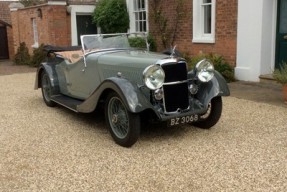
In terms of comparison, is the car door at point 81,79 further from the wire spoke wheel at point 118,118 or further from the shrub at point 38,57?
the shrub at point 38,57

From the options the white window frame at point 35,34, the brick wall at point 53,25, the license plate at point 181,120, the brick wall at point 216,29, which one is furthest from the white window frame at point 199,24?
the white window frame at point 35,34

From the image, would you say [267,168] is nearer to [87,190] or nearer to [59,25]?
[87,190]

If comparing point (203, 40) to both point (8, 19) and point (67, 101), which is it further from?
point (8, 19)

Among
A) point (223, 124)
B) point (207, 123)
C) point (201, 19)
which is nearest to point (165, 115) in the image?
point (207, 123)

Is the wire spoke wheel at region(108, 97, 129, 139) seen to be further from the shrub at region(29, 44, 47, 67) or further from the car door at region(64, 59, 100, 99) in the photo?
the shrub at region(29, 44, 47, 67)

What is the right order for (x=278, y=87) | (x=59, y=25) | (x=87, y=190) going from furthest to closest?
(x=59, y=25), (x=278, y=87), (x=87, y=190)

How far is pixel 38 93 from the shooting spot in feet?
30.8

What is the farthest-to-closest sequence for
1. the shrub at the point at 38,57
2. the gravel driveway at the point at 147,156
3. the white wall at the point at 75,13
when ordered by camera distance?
the shrub at the point at 38,57
the white wall at the point at 75,13
the gravel driveway at the point at 147,156

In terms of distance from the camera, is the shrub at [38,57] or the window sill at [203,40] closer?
the window sill at [203,40]

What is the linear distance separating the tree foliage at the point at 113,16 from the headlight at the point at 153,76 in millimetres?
10097

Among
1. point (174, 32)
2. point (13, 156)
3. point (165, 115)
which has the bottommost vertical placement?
point (13, 156)

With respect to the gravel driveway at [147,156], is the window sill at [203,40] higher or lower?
higher

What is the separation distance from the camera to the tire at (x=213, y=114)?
18.0 ft

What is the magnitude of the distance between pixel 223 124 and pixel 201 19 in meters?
6.03
